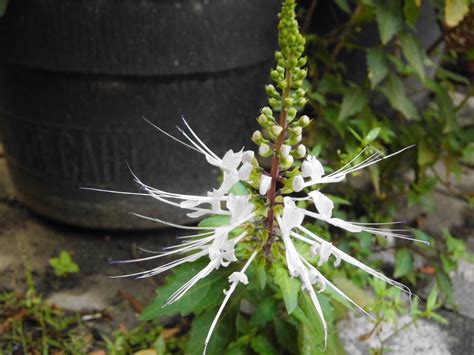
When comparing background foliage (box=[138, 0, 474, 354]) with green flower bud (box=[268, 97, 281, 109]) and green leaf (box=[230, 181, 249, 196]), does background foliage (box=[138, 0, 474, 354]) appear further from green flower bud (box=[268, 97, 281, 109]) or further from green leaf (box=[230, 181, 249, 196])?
green flower bud (box=[268, 97, 281, 109])

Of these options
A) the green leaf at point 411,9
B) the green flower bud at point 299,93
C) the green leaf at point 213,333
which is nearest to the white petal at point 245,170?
the green flower bud at point 299,93

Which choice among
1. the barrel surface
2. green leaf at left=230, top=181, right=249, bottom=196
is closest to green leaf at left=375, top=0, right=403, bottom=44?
the barrel surface

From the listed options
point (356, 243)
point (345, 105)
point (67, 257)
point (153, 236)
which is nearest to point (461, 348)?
point (356, 243)

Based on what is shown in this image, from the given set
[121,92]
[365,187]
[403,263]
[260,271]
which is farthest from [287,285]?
[365,187]

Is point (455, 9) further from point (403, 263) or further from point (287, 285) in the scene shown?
point (287, 285)

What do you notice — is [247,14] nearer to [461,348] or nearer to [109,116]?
[109,116]
